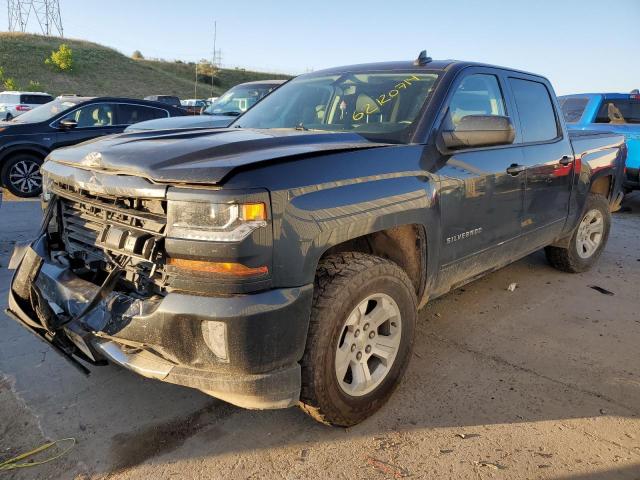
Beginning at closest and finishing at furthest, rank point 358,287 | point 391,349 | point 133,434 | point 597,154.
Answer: point 358,287 → point 133,434 → point 391,349 → point 597,154

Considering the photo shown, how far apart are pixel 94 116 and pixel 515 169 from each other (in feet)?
25.9

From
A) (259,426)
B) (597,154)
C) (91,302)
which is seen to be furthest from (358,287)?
(597,154)

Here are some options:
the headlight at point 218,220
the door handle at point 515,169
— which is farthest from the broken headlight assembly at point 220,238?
the door handle at point 515,169

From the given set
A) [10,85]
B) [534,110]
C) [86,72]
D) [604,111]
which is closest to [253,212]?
[534,110]

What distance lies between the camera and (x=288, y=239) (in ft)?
6.79

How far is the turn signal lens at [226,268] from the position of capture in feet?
6.48

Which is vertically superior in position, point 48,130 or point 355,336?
point 48,130

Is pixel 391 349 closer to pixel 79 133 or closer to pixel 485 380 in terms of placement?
pixel 485 380

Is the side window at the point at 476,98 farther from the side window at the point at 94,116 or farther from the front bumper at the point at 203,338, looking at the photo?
the side window at the point at 94,116

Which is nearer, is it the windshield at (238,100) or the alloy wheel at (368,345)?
the alloy wheel at (368,345)

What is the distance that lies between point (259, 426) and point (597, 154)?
4141 mm

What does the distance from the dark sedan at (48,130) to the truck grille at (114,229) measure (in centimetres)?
684

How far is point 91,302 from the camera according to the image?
7.28ft

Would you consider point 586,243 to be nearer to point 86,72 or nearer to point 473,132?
point 473,132
